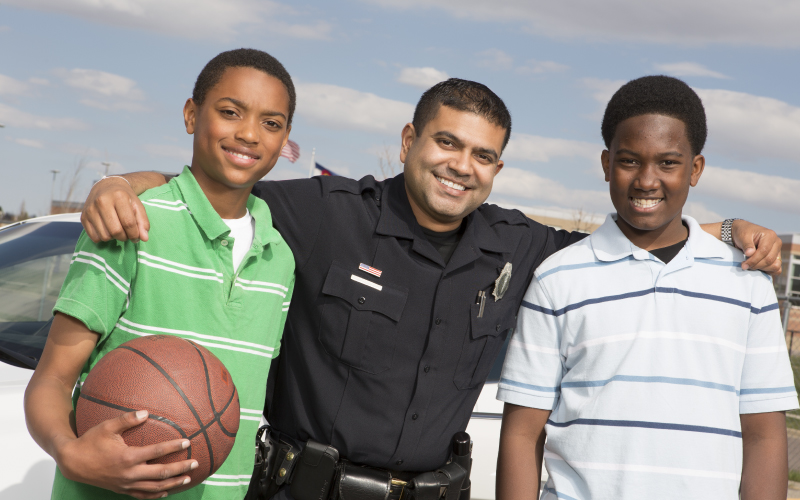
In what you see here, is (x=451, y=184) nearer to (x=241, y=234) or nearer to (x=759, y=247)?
(x=241, y=234)

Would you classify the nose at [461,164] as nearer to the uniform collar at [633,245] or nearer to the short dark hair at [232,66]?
A: the uniform collar at [633,245]

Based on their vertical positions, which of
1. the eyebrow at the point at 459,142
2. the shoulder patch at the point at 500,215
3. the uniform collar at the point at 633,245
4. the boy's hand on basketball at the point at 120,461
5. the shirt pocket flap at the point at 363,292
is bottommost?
the boy's hand on basketball at the point at 120,461

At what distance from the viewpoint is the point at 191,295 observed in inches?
90.1

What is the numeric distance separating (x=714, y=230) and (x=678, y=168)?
46 cm

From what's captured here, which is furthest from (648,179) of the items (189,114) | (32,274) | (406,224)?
(32,274)

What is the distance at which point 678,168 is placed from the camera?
2.56m

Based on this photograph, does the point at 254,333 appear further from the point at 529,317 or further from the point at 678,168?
the point at 678,168

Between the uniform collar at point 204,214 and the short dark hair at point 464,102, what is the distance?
3.12 ft

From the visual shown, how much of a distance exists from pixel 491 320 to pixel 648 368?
73cm

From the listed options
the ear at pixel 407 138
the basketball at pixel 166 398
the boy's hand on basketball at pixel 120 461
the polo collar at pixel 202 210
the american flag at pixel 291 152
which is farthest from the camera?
the american flag at pixel 291 152

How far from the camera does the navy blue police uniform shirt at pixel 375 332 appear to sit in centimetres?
279

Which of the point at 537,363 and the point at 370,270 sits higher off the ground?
the point at 370,270

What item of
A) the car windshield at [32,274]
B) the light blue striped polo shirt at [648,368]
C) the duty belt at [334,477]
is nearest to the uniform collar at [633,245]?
the light blue striped polo shirt at [648,368]

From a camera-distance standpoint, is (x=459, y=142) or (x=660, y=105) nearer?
(x=660, y=105)
